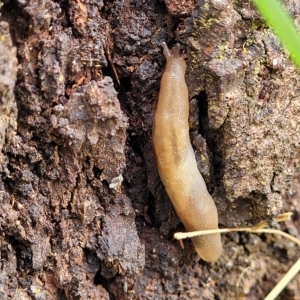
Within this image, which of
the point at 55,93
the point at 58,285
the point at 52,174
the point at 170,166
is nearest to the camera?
the point at 55,93

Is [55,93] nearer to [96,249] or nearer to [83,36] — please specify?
[83,36]

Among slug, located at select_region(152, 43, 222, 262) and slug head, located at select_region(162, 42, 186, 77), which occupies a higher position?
slug head, located at select_region(162, 42, 186, 77)

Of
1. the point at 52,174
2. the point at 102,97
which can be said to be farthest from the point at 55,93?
the point at 52,174

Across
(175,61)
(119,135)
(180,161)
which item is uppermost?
(175,61)

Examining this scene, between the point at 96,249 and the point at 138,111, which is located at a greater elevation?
the point at 138,111

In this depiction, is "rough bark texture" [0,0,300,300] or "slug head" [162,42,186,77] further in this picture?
"slug head" [162,42,186,77]

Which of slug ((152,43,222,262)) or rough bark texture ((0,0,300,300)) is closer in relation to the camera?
rough bark texture ((0,0,300,300))
